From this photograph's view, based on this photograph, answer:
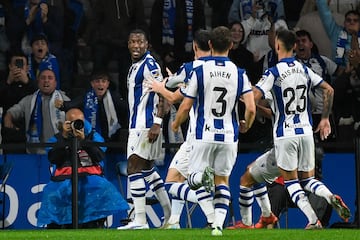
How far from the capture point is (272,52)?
2178cm

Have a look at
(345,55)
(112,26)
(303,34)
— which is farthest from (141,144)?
(112,26)

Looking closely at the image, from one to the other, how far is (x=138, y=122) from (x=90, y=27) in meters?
4.95

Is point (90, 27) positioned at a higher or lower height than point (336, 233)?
higher

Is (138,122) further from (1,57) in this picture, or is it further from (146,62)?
(1,57)

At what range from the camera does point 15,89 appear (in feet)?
71.0

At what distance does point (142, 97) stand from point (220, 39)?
10.1ft

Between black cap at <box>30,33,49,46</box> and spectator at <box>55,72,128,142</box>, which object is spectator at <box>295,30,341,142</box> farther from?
black cap at <box>30,33,49,46</box>

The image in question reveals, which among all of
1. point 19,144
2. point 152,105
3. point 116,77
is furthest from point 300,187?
point 116,77

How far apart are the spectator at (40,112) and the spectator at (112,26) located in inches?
59.0

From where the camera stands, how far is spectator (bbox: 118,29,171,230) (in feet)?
60.6

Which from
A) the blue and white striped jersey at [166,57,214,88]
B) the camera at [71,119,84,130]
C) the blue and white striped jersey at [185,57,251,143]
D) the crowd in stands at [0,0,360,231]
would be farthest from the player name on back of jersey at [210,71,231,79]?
the crowd in stands at [0,0,360,231]

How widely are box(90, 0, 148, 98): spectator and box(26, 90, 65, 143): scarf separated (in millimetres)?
1620

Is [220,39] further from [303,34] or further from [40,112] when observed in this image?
[40,112]

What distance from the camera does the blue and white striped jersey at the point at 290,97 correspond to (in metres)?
17.5
